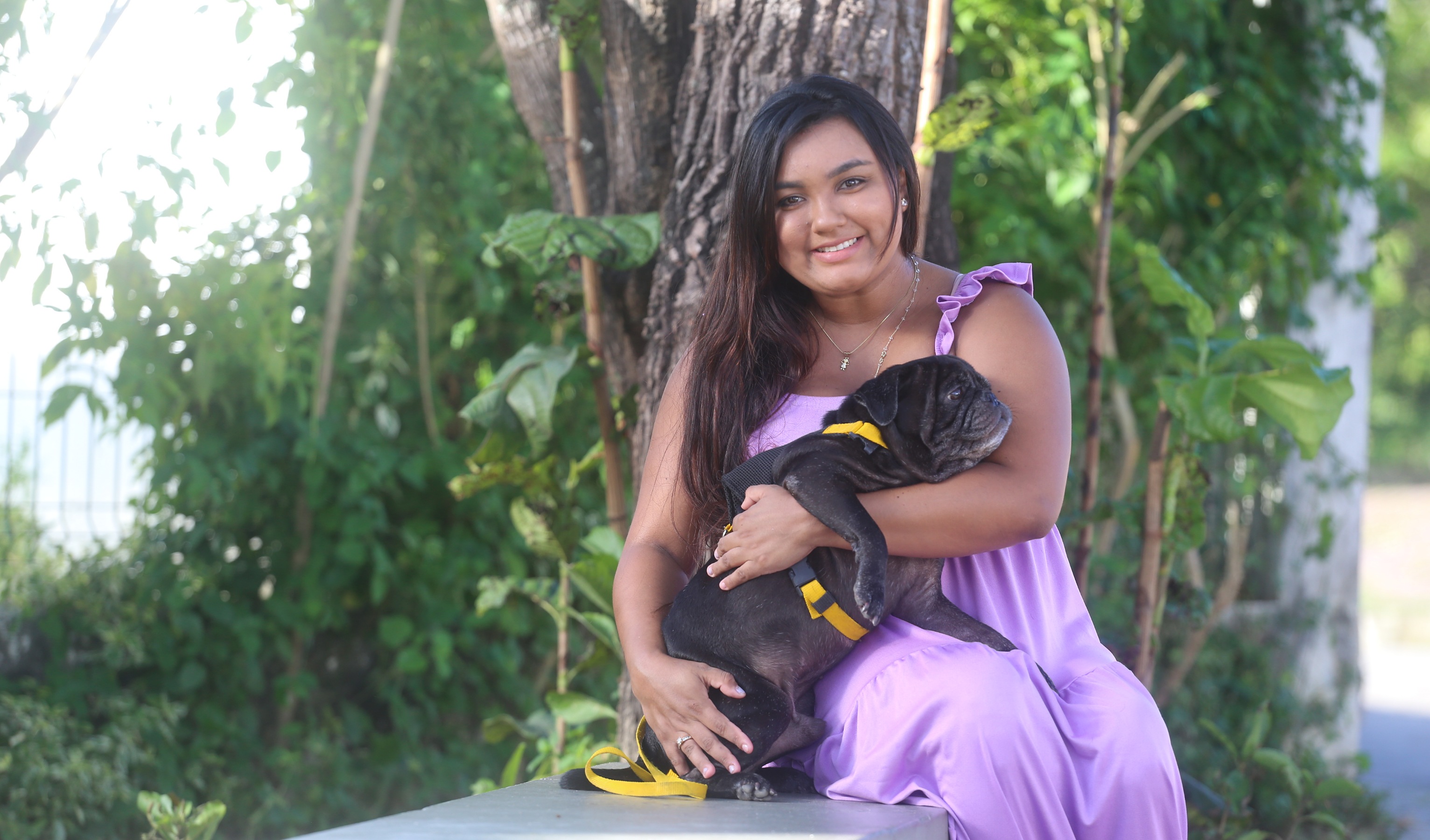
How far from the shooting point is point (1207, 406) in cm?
296

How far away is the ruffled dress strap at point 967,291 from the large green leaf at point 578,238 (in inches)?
31.8

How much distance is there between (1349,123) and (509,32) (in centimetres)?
478

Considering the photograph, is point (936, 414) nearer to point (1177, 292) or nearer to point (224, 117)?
point (1177, 292)

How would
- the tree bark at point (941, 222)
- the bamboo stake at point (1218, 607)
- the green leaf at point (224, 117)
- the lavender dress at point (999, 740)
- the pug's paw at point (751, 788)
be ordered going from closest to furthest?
the lavender dress at point (999, 740)
the pug's paw at point (751, 788)
the tree bark at point (941, 222)
the green leaf at point (224, 117)
the bamboo stake at point (1218, 607)

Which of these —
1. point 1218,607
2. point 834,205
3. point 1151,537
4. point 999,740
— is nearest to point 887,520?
point 999,740

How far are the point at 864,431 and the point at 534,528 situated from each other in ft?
4.83

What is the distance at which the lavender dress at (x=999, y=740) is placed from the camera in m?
1.86

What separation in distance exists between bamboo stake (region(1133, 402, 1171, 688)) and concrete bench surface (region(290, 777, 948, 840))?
1.60 m

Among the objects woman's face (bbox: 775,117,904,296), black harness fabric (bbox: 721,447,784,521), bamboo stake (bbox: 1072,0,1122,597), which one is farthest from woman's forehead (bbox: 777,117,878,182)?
bamboo stake (bbox: 1072,0,1122,597)

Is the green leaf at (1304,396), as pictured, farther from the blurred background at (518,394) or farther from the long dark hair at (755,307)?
the long dark hair at (755,307)

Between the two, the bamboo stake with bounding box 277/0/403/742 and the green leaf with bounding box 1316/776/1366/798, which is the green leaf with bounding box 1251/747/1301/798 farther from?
the bamboo stake with bounding box 277/0/403/742

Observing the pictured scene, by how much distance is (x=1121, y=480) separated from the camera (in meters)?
5.38

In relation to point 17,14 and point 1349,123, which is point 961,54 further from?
point 17,14

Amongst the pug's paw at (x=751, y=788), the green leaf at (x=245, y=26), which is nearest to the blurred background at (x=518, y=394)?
the green leaf at (x=245, y=26)
